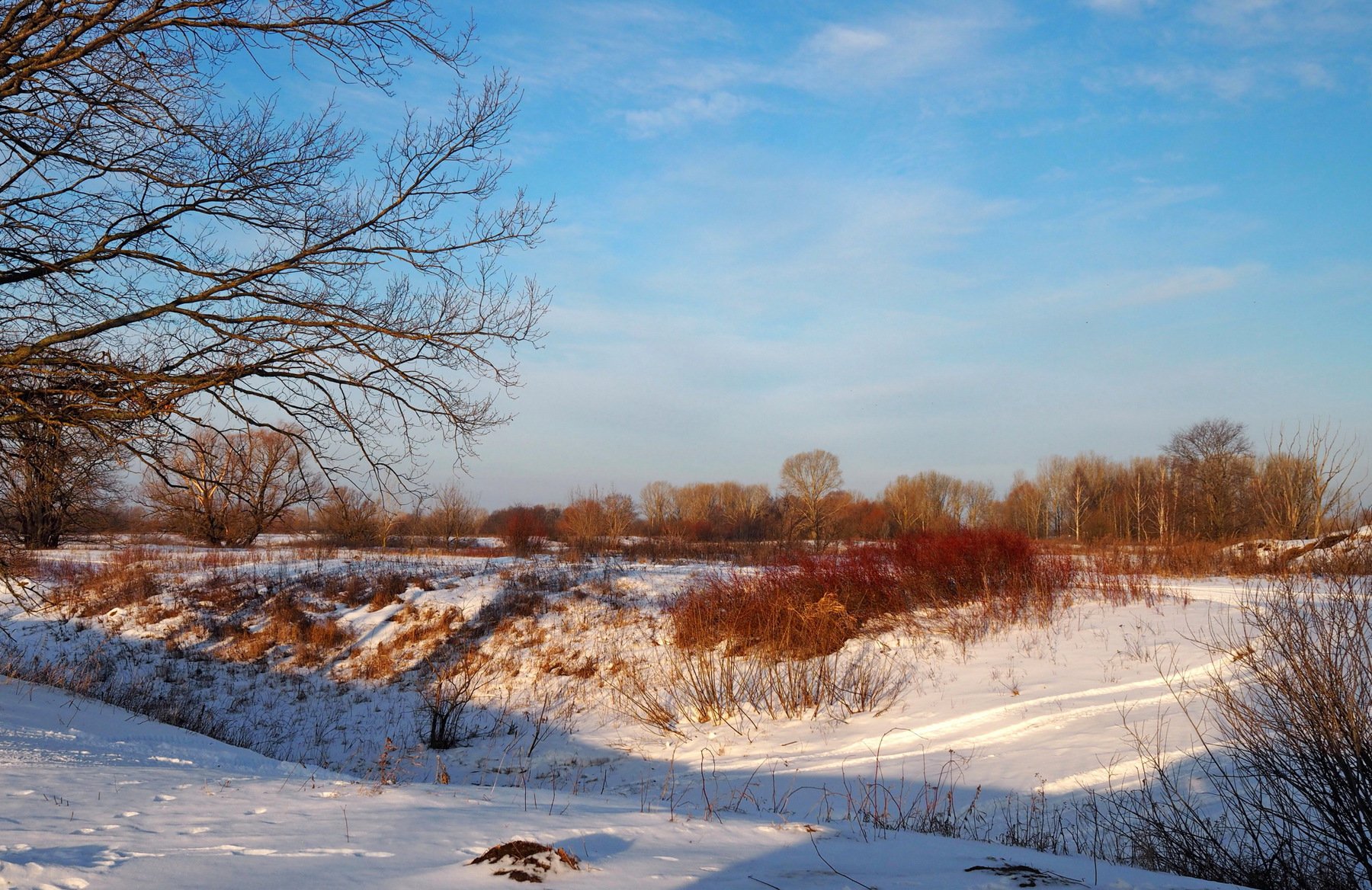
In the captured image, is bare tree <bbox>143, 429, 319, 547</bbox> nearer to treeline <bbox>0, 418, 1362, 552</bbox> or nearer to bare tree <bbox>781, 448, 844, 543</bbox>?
treeline <bbox>0, 418, 1362, 552</bbox>

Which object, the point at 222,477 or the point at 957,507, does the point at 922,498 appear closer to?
the point at 957,507

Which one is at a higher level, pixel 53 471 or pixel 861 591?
pixel 53 471

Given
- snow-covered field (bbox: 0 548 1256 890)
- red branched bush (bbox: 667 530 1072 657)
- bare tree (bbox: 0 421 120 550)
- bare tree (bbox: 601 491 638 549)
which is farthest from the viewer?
bare tree (bbox: 601 491 638 549)

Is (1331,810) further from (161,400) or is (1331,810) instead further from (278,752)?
(278,752)

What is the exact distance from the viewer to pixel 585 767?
1223 centimetres

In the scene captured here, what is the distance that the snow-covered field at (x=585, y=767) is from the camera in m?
3.60

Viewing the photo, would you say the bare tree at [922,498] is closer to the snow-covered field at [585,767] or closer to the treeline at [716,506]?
the treeline at [716,506]

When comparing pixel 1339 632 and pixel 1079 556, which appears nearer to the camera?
pixel 1339 632

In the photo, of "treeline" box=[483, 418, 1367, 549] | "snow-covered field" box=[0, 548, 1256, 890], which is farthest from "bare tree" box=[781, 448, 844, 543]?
"snow-covered field" box=[0, 548, 1256, 890]

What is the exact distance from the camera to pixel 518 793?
6.95m

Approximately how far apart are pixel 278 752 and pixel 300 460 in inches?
322

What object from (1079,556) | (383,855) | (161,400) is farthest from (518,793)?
(1079,556)

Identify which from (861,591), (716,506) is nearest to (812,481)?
(716,506)

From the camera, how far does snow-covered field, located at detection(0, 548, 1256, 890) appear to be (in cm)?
360
